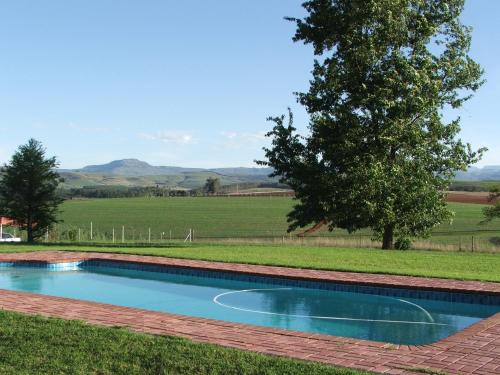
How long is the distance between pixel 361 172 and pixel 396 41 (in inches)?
209

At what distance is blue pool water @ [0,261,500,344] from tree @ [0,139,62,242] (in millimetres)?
11160

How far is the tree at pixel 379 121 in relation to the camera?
758 inches

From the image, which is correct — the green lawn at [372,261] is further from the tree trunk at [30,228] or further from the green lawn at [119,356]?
the green lawn at [119,356]

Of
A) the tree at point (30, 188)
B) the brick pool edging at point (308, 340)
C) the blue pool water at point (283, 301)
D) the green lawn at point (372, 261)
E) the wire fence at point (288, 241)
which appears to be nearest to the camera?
the brick pool edging at point (308, 340)

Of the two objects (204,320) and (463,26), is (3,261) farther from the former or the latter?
(463,26)

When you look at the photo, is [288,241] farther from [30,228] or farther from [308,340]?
[308,340]

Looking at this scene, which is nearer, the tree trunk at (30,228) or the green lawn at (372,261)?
the green lawn at (372,261)

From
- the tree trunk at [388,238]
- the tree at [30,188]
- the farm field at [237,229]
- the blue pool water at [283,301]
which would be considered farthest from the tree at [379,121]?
the tree at [30,188]

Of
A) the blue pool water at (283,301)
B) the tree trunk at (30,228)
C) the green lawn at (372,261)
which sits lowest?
the blue pool water at (283,301)

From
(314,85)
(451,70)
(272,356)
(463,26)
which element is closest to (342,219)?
(314,85)

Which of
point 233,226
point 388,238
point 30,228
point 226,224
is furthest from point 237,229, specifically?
point 388,238

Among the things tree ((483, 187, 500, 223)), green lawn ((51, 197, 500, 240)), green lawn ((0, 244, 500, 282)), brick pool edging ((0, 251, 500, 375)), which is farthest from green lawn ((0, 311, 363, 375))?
tree ((483, 187, 500, 223))

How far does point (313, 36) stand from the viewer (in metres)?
21.1

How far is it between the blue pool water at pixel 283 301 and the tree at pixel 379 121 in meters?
7.52
